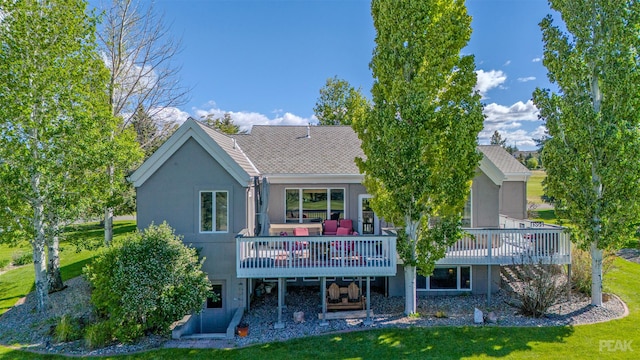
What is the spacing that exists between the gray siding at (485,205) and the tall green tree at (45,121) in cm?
1522

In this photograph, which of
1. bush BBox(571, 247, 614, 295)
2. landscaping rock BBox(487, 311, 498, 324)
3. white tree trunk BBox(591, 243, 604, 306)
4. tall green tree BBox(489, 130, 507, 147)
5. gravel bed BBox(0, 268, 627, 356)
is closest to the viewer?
gravel bed BBox(0, 268, 627, 356)

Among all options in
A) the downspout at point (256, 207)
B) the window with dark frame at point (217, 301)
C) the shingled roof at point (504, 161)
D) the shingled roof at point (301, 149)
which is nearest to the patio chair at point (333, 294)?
the downspout at point (256, 207)

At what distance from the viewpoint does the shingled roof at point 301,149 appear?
1515 centimetres

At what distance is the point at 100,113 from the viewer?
1270cm

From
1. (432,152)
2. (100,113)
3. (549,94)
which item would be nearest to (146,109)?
(100,113)

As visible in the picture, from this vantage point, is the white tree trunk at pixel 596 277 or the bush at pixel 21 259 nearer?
the white tree trunk at pixel 596 277

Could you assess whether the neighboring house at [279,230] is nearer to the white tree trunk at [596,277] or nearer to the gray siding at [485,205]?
the gray siding at [485,205]

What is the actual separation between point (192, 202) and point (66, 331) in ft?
17.5

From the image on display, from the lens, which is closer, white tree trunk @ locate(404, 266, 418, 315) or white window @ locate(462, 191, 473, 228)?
white tree trunk @ locate(404, 266, 418, 315)

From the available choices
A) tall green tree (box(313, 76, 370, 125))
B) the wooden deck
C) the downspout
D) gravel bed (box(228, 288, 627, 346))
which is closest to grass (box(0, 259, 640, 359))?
gravel bed (box(228, 288, 627, 346))

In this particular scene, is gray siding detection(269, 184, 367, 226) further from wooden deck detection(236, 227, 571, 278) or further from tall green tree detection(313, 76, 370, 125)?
tall green tree detection(313, 76, 370, 125)

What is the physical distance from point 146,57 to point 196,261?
15333mm

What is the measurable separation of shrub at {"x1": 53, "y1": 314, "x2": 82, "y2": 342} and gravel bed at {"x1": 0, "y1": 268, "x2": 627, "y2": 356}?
6.9 inches

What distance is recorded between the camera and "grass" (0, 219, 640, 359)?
8.58 meters
